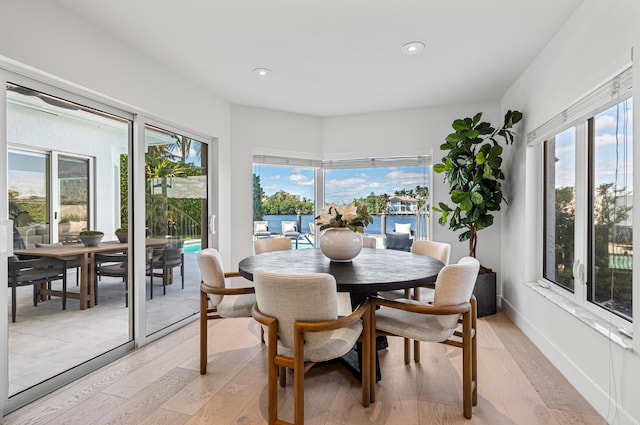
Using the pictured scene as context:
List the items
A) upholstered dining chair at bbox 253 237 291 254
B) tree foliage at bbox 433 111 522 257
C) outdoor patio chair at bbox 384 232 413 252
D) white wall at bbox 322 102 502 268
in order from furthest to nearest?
1. outdoor patio chair at bbox 384 232 413 252
2. white wall at bbox 322 102 502 268
3. tree foliage at bbox 433 111 522 257
4. upholstered dining chair at bbox 253 237 291 254

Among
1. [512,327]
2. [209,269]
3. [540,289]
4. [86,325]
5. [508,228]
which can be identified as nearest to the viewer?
[209,269]

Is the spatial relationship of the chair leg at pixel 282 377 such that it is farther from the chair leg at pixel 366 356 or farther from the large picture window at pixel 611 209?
the large picture window at pixel 611 209

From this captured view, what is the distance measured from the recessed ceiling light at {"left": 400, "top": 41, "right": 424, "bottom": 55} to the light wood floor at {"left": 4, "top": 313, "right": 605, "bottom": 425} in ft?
8.19

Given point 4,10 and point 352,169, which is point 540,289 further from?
point 4,10

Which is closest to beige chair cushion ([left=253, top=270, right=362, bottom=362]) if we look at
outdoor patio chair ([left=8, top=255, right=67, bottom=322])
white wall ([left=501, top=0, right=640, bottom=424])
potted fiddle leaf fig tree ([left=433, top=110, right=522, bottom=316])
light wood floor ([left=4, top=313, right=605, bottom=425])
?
light wood floor ([left=4, top=313, right=605, bottom=425])

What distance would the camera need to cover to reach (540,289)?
9.19 ft

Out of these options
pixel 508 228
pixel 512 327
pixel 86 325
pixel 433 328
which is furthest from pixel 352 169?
pixel 86 325

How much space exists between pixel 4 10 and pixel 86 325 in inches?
83.3

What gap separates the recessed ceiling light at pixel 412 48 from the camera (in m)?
2.62

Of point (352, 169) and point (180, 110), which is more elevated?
point (180, 110)

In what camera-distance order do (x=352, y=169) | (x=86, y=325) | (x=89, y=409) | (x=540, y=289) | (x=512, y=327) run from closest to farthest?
(x=89, y=409)
(x=86, y=325)
(x=540, y=289)
(x=512, y=327)
(x=352, y=169)

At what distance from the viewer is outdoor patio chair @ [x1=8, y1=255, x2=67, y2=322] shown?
200 centimetres

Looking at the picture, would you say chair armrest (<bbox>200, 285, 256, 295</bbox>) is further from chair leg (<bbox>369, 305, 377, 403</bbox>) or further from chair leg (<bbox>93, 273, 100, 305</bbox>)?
chair leg (<bbox>93, 273, 100, 305</bbox>)

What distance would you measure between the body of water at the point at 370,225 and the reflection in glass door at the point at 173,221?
1.09 m
